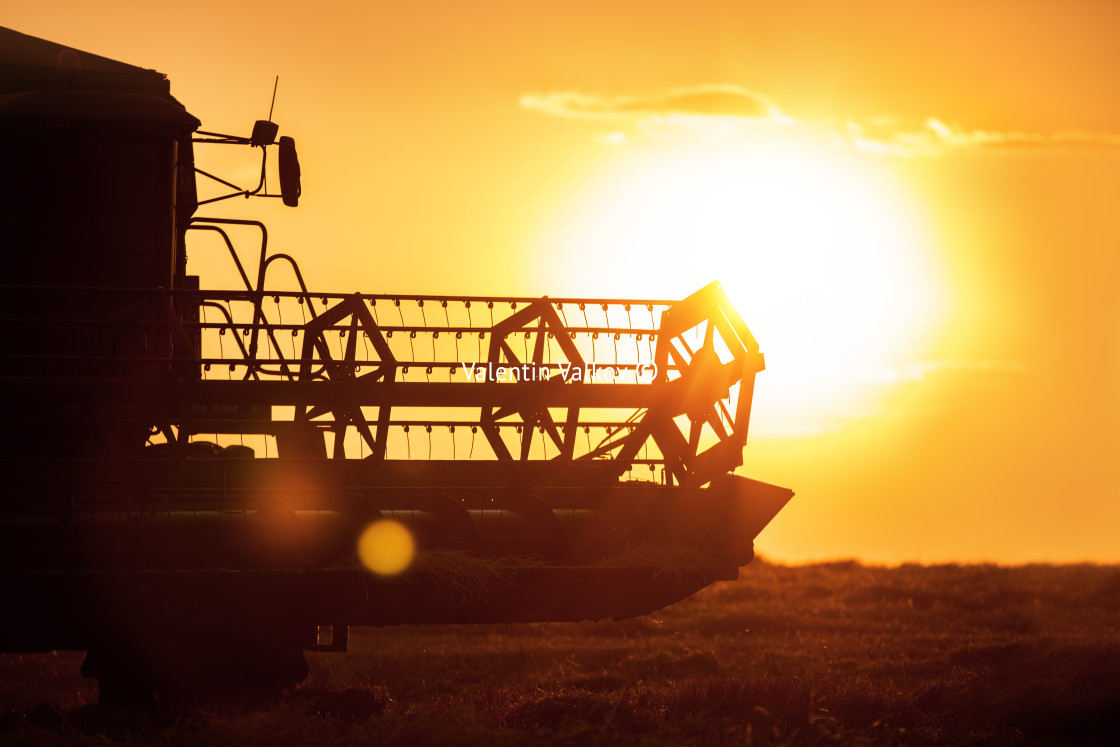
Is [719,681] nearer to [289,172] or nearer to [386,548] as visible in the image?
[386,548]

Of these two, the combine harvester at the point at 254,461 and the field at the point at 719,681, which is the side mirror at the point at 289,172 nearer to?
the combine harvester at the point at 254,461

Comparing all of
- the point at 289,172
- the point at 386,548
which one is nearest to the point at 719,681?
the point at 386,548

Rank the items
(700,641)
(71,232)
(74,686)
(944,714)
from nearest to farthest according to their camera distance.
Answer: (944,714) → (71,232) → (74,686) → (700,641)

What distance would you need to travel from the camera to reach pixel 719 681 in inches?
487

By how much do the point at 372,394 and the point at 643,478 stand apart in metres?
2.60

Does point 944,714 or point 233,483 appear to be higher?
point 233,483

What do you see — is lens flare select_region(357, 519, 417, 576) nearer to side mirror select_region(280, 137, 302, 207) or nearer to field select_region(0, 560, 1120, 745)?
field select_region(0, 560, 1120, 745)

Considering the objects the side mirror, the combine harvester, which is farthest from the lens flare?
the side mirror

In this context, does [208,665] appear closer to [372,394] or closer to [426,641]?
[372,394]

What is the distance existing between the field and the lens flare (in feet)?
3.76

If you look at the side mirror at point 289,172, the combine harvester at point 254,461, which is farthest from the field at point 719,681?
the side mirror at point 289,172

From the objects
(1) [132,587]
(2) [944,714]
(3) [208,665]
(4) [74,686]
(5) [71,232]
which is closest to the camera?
(1) [132,587]

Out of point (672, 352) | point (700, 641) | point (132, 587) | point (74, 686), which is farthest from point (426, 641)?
point (132, 587)

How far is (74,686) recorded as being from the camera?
1512 cm
